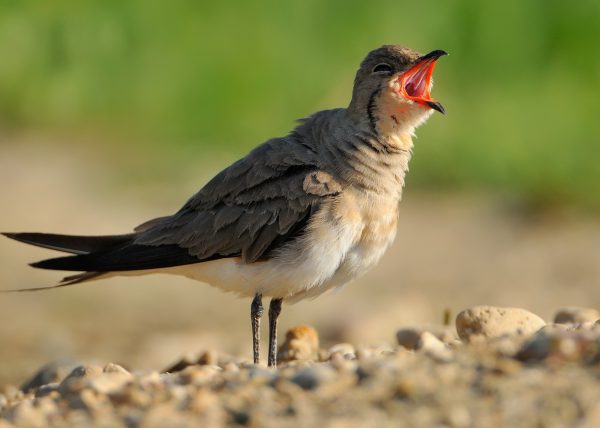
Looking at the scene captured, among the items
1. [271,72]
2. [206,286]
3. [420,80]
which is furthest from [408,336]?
[271,72]

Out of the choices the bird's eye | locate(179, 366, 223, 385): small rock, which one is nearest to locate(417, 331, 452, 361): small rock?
locate(179, 366, 223, 385): small rock

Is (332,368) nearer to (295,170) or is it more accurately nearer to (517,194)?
(295,170)

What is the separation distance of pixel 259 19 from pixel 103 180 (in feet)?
8.42

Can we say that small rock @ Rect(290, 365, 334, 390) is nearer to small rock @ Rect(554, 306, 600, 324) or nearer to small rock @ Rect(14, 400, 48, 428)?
small rock @ Rect(14, 400, 48, 428)

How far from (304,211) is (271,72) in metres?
6.86

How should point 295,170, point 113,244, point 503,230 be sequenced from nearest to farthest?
point 295,170 → point 113,244 → point 503,230

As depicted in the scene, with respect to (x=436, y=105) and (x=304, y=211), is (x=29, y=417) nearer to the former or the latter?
(x=304, y=211)

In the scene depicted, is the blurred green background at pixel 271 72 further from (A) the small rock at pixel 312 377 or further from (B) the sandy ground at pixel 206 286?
(A) the small rock at pixel 312 377

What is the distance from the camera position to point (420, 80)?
6.41 meters

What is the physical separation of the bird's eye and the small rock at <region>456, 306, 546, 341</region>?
132 centimetres

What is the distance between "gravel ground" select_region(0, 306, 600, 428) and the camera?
3.89 meters

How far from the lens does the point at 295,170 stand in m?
6.23

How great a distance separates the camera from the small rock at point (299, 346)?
6.34m

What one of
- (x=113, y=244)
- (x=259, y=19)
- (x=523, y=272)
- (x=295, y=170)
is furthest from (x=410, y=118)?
(x=259, y=19)
